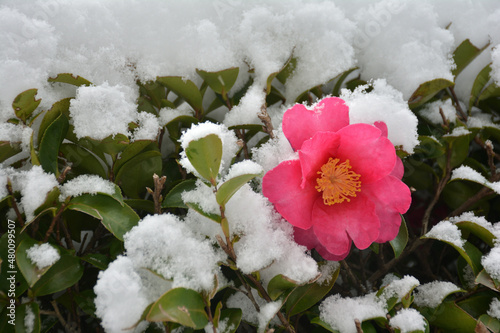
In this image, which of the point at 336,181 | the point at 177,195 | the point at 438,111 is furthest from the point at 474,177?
the point at 177,195

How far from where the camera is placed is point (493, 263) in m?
0.72

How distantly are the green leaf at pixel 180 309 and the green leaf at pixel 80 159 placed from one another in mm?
340

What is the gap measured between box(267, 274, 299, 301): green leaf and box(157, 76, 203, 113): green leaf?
0.44m

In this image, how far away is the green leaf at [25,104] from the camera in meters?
0.73

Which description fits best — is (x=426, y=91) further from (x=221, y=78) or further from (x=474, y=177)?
(x=221, y=78)

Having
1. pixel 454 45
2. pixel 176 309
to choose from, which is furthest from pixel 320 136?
pixel 454 45

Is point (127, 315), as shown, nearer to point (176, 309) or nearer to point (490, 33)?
point (176, 309)

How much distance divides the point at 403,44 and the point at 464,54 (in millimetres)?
150

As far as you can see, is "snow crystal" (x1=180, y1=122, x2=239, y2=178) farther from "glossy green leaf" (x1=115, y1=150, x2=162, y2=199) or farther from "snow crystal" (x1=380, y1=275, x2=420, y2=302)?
"snow crystal" (x1=380, y1=275, x2=420, y2=302)

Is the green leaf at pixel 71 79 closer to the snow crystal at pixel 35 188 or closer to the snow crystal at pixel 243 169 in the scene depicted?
the snow crystal at pixel 35 188

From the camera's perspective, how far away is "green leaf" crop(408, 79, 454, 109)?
849 millimetres

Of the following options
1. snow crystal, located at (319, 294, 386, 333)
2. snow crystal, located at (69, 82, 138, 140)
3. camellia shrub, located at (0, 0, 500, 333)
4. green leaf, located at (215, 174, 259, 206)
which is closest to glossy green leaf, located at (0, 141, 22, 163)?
camellia shrub, located at (0, 0, 500, 333)

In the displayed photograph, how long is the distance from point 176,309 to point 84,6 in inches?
30.2

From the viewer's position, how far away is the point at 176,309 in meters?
0.54
